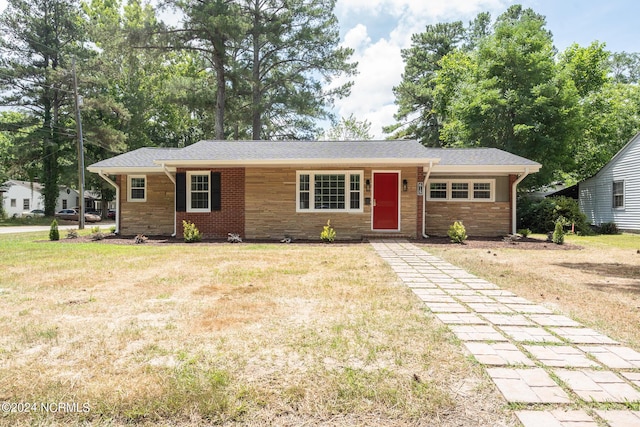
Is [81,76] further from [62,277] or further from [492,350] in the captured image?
[492,350]

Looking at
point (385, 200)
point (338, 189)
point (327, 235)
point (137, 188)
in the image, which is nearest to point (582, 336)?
point (327, 235)

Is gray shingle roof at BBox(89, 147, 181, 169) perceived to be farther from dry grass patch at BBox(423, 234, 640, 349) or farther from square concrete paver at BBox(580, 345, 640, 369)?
square concrete paver at BBox(580, 345, 640, 369)

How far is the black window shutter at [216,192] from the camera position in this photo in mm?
11562

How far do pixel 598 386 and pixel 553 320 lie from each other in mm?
1397

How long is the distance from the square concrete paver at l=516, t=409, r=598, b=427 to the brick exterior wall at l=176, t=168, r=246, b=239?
10.5m

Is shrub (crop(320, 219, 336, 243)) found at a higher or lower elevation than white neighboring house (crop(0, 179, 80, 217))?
lower

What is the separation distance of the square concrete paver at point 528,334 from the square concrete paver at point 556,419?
110 cm

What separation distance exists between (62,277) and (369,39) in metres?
21.7

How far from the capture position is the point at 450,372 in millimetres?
2357

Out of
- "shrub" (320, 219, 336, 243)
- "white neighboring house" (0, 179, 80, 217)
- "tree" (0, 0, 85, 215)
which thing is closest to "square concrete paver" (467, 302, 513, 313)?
"shrub" (320, 219, 336, 243)

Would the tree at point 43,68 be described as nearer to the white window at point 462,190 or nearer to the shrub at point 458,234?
the white window at point 462,190

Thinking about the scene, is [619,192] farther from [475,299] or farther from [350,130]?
[350,130]

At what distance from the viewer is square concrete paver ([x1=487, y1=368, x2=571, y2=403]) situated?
204 cm

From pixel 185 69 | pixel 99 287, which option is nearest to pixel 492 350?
pixel 99 287
